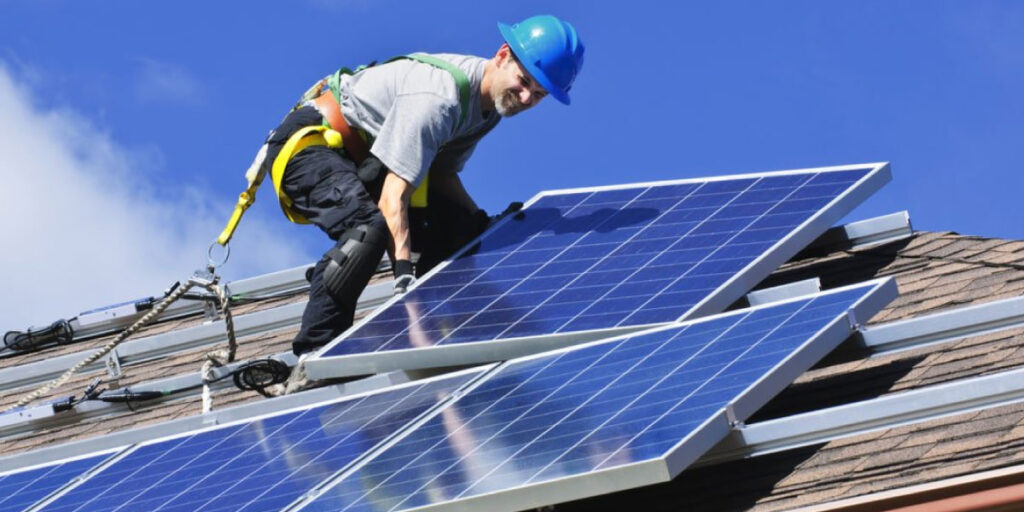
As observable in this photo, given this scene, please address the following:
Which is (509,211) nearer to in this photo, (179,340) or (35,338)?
(179,340)

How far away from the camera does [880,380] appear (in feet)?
24.4

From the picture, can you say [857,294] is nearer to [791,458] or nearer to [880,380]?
[880,380]

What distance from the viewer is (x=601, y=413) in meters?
6.77

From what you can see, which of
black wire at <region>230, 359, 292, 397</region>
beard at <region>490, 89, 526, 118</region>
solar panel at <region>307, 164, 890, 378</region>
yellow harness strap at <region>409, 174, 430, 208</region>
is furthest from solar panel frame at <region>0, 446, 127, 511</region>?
beard at <region>490, 89, 526, 118</region>

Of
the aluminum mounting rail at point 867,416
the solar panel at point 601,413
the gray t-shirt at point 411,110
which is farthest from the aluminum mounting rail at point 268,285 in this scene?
the aluminum mounting rail at point 867,416

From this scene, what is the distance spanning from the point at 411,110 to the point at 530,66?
25.8 inches

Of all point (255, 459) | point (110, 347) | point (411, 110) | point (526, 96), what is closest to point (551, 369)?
point (255, 459)

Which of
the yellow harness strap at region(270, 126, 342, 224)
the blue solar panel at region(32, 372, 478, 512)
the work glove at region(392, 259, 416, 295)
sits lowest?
the blue solar panel at region(32, 372, 478, 512)

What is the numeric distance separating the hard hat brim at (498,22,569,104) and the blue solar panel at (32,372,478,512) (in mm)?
1816

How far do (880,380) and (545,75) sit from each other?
255 centimetres

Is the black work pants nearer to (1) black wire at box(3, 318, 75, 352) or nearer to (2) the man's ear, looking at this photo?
(2) the man's ear

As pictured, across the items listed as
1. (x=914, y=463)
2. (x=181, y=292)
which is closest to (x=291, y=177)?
(x=181, y=292)

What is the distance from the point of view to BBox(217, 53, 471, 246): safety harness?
9.36m

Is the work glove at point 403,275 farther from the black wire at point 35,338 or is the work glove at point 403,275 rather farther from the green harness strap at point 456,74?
the black wire at point 35,338
